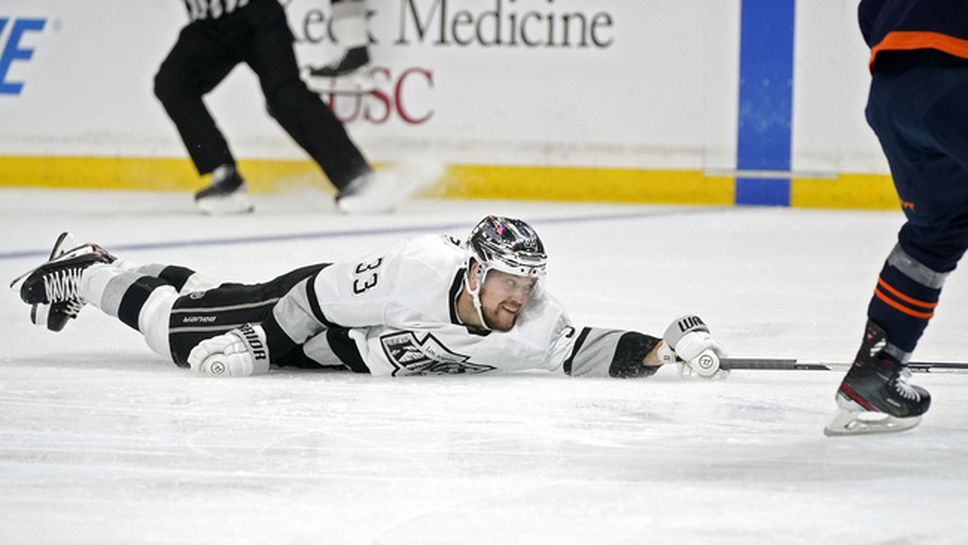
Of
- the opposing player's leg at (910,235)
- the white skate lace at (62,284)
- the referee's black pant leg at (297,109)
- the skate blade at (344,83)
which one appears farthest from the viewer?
the skate blade at (344,83)

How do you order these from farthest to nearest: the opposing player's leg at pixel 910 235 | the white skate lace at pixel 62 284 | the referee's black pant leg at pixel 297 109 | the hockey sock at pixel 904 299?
1. the referee's black pant leg at pixel 297 109
2. the white skate lace at pixel 62 284
3. the hockey sock at pixel 904 299
4. the opposing player's leg at pixel 910 235

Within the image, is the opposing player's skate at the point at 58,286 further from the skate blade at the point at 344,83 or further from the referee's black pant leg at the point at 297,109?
the skate blade at the point at 344,83

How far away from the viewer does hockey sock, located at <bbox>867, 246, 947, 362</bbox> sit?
2.83 metres

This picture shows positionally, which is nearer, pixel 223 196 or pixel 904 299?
pixel 904 299

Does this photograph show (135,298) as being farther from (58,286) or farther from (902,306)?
(902,306)

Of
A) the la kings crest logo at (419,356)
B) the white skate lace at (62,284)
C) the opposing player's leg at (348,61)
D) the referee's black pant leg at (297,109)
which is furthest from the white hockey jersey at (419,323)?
the opposing player's leg at (348,61)

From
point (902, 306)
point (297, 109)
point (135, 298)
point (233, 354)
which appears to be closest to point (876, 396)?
point (902, 306)

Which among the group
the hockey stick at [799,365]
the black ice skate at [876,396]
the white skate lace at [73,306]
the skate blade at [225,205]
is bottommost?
the skate blade at [225,205]

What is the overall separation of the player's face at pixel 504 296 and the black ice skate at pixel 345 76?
17.6ft

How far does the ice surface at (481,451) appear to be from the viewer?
225 centimetres

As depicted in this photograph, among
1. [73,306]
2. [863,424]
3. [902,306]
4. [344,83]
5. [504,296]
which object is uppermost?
[902,306]

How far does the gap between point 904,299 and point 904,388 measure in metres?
0.18

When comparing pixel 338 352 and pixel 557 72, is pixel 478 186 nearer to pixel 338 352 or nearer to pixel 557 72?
pixel 557 72

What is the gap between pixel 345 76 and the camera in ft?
→ 28.4
